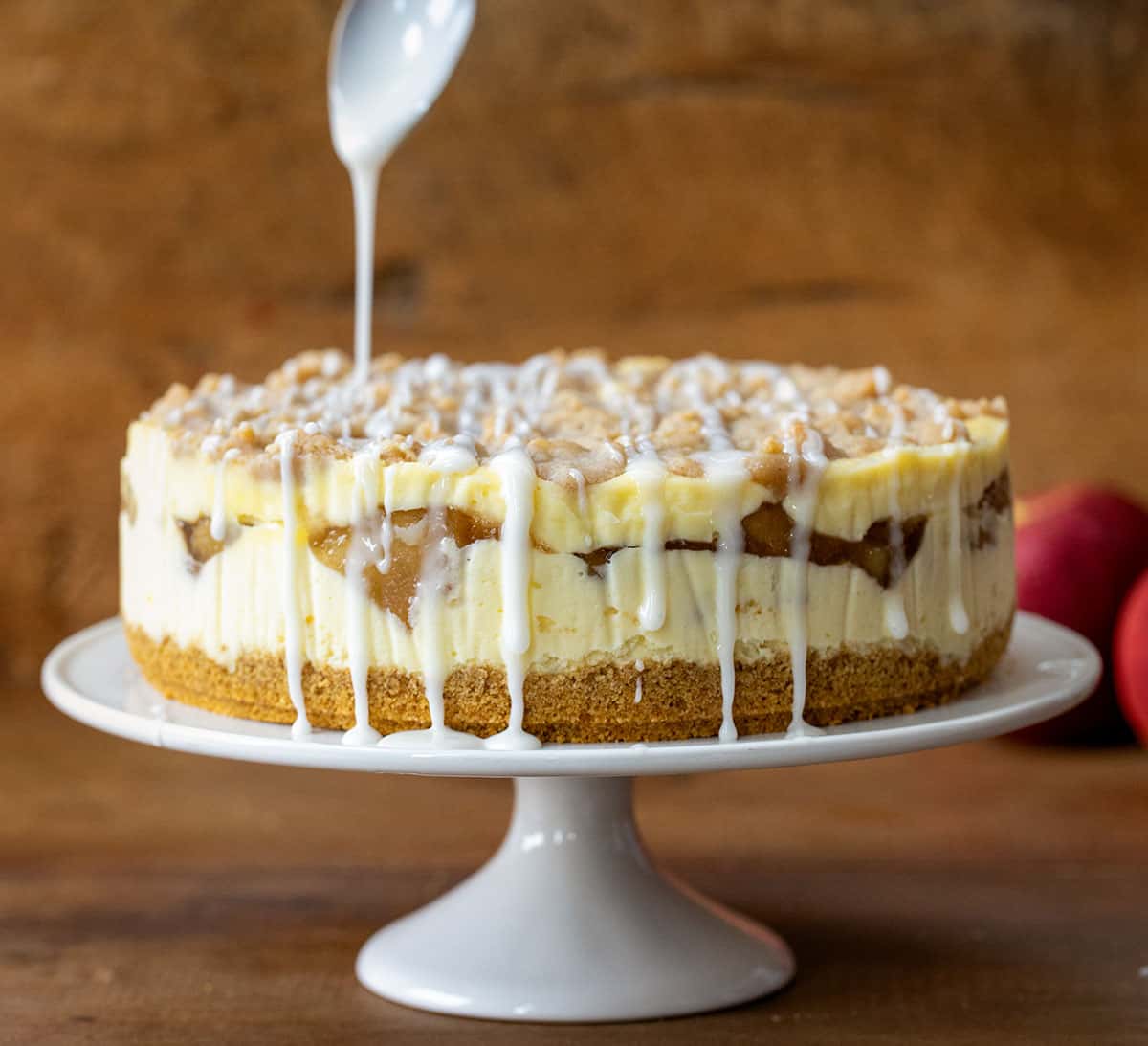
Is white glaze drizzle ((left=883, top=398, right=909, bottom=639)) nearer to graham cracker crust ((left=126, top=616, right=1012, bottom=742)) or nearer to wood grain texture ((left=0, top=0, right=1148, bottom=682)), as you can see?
graham cracker crust ((left=126, top=616, right=1012, bottom=742))

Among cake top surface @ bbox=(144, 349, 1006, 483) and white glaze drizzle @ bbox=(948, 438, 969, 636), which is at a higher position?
cake top surface @ bbox=(144, 349, 1006, 483)

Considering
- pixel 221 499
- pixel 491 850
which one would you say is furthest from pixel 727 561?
pixel 491 850

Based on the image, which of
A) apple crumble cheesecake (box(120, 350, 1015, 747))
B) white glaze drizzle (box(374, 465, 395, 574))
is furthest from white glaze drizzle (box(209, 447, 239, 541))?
white glaze drizzle (box(374, 465, 395, 574))

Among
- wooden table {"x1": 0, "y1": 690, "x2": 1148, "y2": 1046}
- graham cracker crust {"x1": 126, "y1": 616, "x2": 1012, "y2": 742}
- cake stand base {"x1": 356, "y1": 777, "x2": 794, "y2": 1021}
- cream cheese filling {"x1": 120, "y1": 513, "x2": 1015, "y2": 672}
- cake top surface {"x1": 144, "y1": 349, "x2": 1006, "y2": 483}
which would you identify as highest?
cake top surface {"x1": 144, "y1": 349, "x2": 1006, "y2": 483}

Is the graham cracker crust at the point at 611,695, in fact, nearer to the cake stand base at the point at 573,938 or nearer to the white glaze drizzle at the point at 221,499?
the white glaze drizzle at the point at 221,499

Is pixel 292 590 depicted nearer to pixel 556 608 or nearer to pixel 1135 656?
pixel 556 608

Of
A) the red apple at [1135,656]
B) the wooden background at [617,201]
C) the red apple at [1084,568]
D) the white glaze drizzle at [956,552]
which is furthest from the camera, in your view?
the wooden background at [617,201]

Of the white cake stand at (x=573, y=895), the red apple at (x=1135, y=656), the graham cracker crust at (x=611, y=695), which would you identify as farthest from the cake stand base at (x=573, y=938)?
the red apple at (x=1135, y=656)
